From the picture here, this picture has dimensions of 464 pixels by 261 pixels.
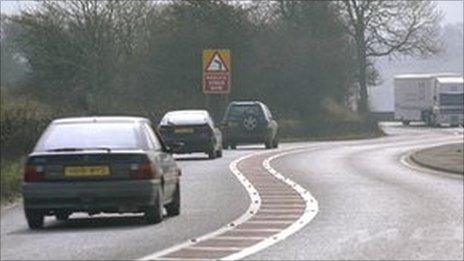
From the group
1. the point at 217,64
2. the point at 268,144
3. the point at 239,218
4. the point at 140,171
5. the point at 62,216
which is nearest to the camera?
the point at 140,171

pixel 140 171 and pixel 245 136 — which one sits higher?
pixel 140 171

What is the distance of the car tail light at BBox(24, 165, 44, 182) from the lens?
18.0 metres

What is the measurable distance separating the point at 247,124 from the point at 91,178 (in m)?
29.8

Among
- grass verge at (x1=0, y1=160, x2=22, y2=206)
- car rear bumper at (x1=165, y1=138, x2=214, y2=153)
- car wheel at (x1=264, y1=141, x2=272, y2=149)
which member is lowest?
car wheel at (x1=264, y1=141, x2=272, y2=149)

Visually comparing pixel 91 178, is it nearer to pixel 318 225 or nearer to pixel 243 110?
pixel 318 225

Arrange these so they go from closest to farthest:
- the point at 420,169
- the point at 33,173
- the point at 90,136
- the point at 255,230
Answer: the point at 255,230
the point at 33,173
the point at 90,136
the point at 420,169

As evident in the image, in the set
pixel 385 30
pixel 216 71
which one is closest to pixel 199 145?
pixel 216 71

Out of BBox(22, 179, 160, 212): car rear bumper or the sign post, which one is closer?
BBox(22, 179, 160, 212): car rear bumper

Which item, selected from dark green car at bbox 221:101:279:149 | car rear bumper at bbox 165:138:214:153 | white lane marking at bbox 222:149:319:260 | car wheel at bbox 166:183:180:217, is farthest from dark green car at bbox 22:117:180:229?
dark green car at bbox 221:101:279:149

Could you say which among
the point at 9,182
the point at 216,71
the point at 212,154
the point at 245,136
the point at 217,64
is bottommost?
the point at 245,136

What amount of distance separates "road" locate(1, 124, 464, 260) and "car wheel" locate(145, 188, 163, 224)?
0.14m

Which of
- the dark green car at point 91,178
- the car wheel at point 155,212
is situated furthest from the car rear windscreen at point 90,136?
the car wheel at point 155,212

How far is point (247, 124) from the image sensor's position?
47.8m

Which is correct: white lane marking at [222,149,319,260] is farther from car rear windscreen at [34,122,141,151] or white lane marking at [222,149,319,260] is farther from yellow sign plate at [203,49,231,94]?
yellow sign plate at [203,49,231,94]
